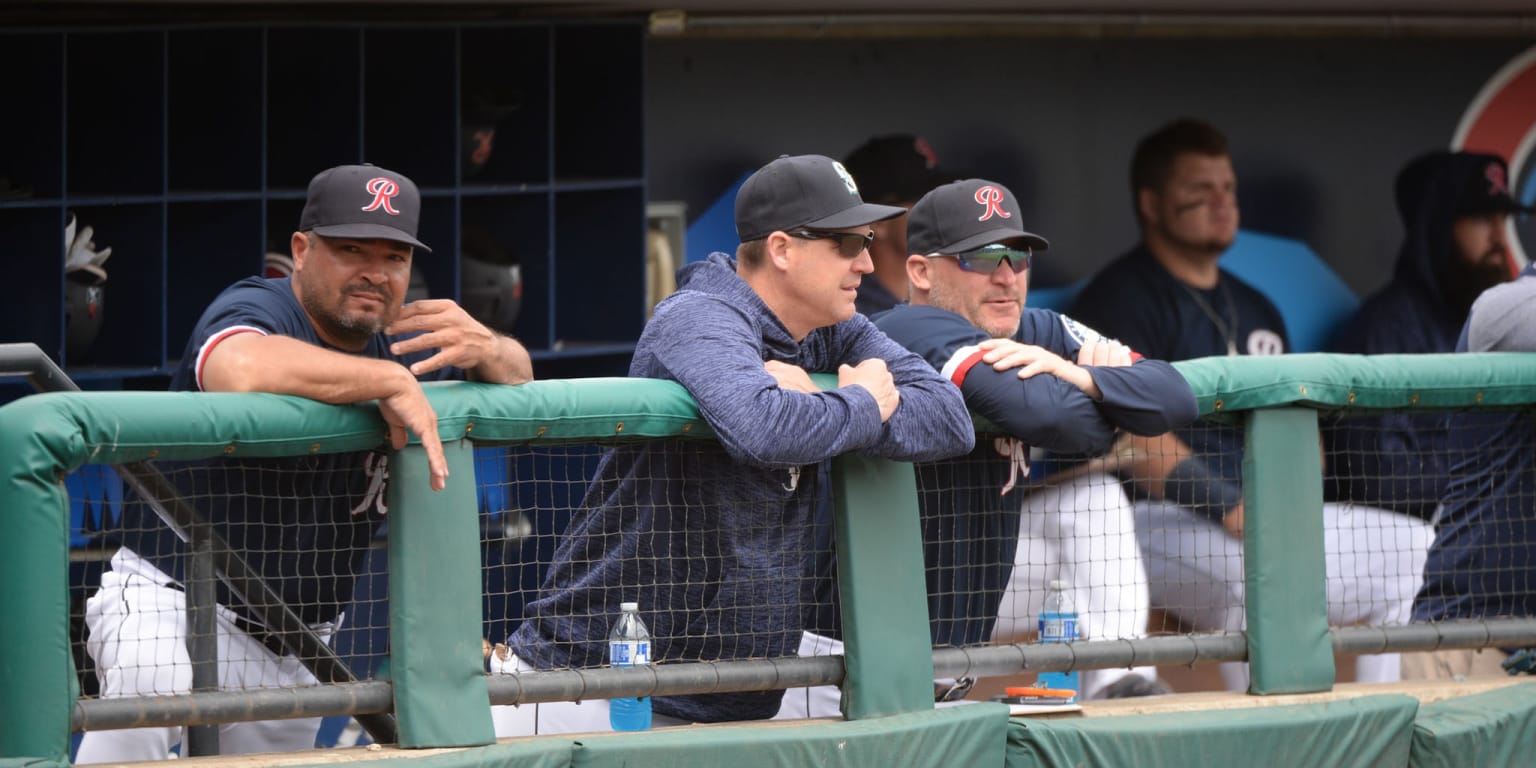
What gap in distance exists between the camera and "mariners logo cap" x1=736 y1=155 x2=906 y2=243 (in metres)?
2.94

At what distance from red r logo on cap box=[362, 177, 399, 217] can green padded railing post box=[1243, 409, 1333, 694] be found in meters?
1.55

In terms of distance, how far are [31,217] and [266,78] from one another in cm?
65

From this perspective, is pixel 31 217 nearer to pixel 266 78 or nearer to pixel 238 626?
pixel 266 78

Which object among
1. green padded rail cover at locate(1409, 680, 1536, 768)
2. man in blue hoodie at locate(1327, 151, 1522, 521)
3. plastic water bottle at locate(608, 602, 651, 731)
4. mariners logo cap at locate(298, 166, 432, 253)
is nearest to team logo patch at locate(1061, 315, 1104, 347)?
green padded rail cover at locate(1409, 680, 1536, 768)

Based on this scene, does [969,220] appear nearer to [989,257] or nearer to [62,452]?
[989,257]

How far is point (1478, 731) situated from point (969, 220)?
4.26 feet

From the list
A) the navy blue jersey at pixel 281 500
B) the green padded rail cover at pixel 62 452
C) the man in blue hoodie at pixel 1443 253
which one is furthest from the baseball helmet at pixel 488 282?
the man in blue hoodie at pixel 1443 253

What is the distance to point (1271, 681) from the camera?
10.7 ft

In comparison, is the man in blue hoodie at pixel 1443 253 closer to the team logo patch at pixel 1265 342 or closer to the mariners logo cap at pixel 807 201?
the team logo patch at pixel 1265 342

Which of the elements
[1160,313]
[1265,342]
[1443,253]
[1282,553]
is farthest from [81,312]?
[1443,253]

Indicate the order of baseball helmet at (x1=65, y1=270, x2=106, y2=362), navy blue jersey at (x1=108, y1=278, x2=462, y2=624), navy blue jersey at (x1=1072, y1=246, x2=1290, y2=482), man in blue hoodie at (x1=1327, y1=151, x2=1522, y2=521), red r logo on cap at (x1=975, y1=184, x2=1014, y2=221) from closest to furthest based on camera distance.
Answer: navy blue jersey at (x1=108, y1=278, x2=462, y2=624)
red r logo on cap at (x1=975, y1=184, x2=1014, y2=221)
baseball helmet at (x1=65, y1=270, x2=106, y2=362)
navy blue jersey at (x1=1072, y1=246, x2=1290, y2=482)
man in blue hoodie at (x1=1327, y1=151, x2=1522, y2=521)

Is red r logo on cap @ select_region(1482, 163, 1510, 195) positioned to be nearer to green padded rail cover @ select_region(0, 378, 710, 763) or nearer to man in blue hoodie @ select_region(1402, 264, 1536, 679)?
man in blue hoodie @ select_region(1402, 264, 1536, 679)

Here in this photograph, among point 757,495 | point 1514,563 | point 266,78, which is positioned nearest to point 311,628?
point 757,495

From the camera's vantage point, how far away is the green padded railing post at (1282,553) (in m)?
3.25
